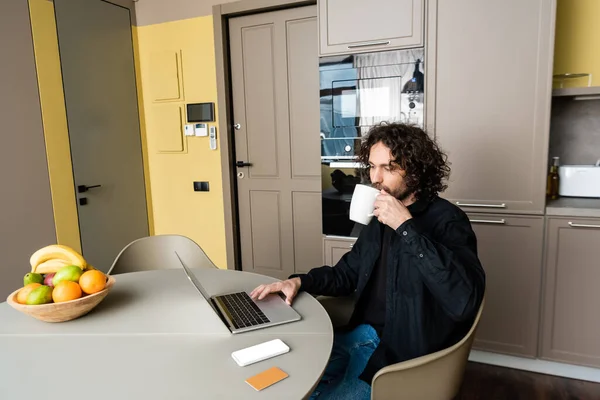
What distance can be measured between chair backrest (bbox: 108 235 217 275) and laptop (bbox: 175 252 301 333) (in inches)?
28.5

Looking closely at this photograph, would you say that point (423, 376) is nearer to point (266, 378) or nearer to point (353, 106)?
point (266, 378)

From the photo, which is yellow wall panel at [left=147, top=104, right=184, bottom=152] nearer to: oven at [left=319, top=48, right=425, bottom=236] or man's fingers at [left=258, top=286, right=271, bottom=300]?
oven at [left=319, top=48, right=425, bottom=236]

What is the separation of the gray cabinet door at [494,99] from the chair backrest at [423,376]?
1297mm

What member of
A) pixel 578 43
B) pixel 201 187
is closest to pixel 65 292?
pixel 201 187

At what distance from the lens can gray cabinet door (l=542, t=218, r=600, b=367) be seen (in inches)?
83.6

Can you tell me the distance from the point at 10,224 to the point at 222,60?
188 cm

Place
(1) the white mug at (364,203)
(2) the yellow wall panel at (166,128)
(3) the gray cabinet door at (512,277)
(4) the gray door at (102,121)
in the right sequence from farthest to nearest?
1. (2) the yellow wall panel at (166,128)
2. (4) the gray door at (102,121)
3. (3) the gray cabinet door at (512,277)
4. (1) the white mug at (364,203)

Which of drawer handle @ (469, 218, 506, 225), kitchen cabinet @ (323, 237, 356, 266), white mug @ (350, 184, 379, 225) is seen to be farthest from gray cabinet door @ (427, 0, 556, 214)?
white mug @ (350, 184, 379, 225)

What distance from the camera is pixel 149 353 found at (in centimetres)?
109

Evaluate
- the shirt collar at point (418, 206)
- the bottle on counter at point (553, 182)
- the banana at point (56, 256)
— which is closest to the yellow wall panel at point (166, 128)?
the banana at point (56, 256)

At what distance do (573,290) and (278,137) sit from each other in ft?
7.21

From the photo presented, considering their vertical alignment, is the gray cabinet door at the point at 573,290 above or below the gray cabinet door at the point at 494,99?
below

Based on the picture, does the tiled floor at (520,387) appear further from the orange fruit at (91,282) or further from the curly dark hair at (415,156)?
the orange fruit at (91,282)

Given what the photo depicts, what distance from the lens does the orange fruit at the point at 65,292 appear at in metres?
1.23
